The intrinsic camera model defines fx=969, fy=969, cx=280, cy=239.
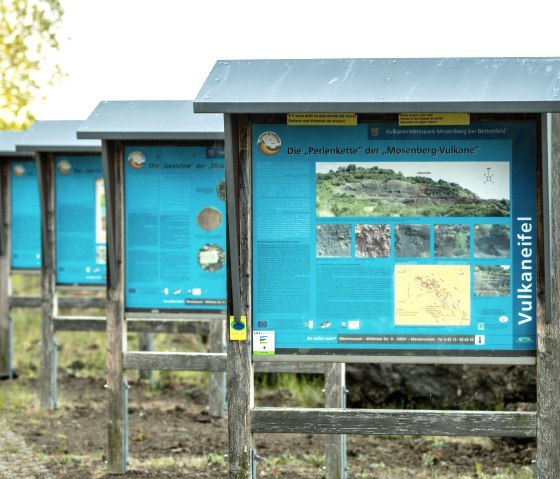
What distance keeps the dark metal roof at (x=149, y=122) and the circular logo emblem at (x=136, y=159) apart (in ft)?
0.88

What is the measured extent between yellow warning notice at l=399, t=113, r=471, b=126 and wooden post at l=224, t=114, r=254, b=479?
2.77 ft

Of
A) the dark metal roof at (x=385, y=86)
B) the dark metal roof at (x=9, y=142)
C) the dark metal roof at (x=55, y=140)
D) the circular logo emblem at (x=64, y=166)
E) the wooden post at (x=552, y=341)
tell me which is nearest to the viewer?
the dark metal roof at (x=385, y=86)

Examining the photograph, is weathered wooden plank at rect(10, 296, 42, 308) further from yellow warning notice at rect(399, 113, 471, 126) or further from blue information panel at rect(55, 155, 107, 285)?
yellow warning notice at rect(399, 113, 471, 126)

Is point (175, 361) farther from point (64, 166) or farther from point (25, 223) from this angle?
point (25, 223)

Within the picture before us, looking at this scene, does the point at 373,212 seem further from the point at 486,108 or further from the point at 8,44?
the point at 8,44

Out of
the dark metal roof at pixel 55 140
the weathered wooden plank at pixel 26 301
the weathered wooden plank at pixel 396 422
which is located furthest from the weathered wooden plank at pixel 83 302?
the weathered wooden plank at pixel 396 422

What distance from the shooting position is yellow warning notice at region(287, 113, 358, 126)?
509 centimetres

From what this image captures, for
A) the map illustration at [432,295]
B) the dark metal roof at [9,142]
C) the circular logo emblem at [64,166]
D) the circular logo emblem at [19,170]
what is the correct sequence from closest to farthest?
the map illustration at [432,295] → the circular logo emblem at [64,166] → the dark metal roof at [9,142] → the circular logo emblem at [19,170]

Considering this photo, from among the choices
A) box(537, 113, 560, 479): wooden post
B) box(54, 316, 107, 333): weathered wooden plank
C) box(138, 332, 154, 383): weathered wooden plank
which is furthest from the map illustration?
box(138, 332, 154, 383): weathered wooden plank

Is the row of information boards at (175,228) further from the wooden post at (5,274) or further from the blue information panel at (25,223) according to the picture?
the wooden post at (5,274)

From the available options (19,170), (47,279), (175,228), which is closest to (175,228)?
(175,228)

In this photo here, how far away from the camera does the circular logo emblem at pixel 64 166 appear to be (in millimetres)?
9992

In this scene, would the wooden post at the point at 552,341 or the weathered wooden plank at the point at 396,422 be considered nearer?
the wooden post at the point at 552,341

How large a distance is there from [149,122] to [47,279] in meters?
3.63
